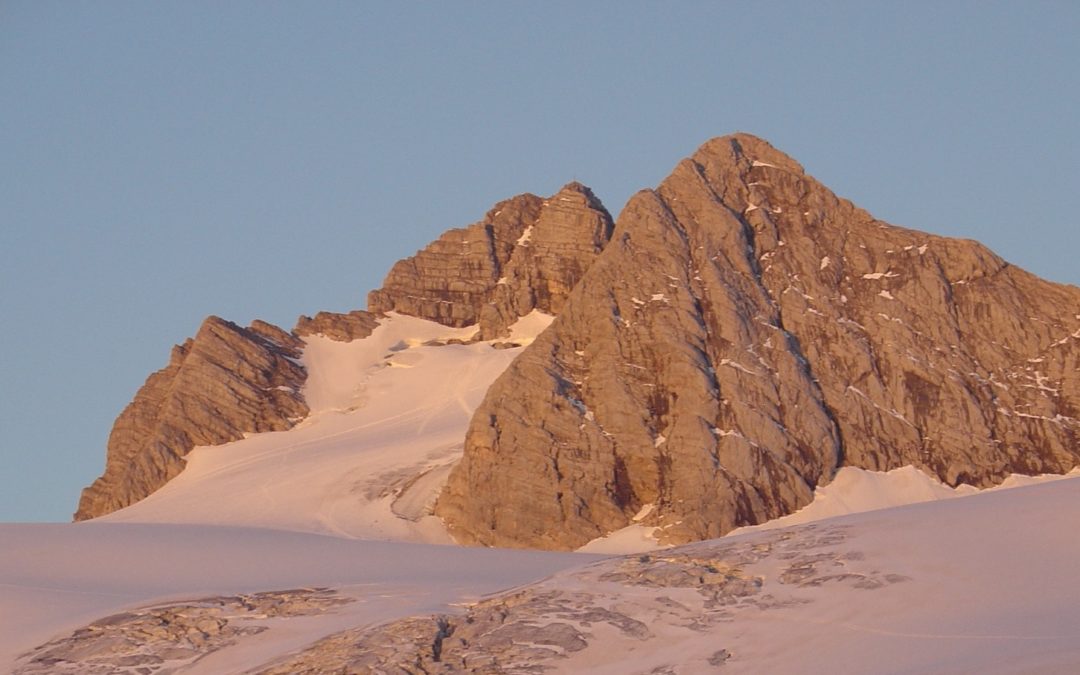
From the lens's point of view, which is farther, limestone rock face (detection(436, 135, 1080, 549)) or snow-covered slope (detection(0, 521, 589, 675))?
limestone rock face (detection(436, 135, 1080, 549))

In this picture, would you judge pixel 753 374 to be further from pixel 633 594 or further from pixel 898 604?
pixel 898 604

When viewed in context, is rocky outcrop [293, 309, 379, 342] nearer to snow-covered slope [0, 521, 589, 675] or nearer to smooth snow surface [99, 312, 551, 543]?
smooth snow surface [99, 312, 551, 543]

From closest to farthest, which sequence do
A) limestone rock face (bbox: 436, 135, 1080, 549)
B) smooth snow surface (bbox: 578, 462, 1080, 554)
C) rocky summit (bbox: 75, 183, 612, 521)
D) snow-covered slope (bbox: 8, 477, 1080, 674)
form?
snow-covered slope (bbox: 8, 477, 1080, 674) → smooth snow surface (bbox: 578, 462, 1080, 554) → limestone rock face (bbox: 436, 135, 1080, 549) → rocky summit (bbox: 75, 183, 612, 521)

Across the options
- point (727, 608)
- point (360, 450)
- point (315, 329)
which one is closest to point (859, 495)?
point (360, 450)

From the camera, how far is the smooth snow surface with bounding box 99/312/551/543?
9394cm

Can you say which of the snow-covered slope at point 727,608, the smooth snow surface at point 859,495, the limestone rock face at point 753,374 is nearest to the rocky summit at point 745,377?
the limestone rock face at point 753,374

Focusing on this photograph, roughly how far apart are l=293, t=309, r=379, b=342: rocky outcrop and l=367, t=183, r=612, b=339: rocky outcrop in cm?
232

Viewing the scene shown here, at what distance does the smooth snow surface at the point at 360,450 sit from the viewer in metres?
93.9

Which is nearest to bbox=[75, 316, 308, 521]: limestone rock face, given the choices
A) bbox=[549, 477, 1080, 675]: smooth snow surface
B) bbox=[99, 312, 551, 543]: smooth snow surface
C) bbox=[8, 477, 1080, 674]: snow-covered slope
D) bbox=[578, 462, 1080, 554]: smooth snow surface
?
bbox=[99, 312, 551, 543]: smooth snow surface

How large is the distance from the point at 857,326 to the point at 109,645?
57322mm

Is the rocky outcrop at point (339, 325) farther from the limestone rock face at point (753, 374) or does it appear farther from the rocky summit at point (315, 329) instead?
the limestone rock face at point (753, 374)

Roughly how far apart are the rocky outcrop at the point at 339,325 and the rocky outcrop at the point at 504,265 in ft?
7.62

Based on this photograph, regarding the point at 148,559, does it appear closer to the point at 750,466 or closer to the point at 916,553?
the point at 916,553

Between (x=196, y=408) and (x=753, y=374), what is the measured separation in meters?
33.1
